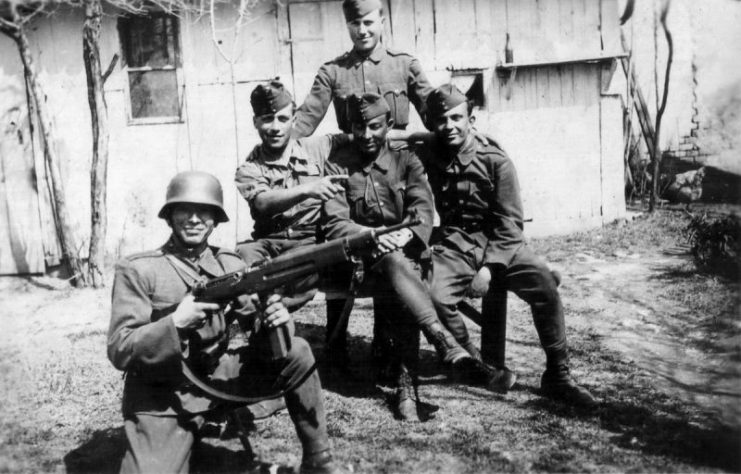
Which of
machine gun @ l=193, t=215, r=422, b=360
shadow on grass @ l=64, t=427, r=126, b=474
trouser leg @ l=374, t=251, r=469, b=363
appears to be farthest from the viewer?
trouser leg @ l=374, t=251, r=469, b=363

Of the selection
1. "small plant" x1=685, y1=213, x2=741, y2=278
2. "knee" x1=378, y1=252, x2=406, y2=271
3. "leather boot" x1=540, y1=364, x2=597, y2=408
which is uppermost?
"knee" x1=378, y1=252, x2=406, y2=271

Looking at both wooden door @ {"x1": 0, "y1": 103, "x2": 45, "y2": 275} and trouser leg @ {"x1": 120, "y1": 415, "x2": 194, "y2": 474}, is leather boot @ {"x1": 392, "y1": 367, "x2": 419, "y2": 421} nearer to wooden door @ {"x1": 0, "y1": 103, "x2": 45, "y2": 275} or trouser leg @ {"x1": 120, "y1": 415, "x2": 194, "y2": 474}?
trouser leg @ {"x1": 120, "y1": 415, "x2": 194, "y2": 474}

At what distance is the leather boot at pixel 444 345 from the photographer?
399 centimetres

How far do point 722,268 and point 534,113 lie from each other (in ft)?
12.5

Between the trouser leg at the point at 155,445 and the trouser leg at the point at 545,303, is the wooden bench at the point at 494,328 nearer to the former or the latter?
the trouser leg at the point at 545,303

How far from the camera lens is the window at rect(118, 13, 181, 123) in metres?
9.95

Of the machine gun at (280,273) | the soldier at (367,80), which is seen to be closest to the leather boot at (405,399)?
the machine gun at (280,273)

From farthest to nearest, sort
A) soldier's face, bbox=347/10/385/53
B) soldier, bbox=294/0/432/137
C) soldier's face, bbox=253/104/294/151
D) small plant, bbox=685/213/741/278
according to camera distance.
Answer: small plant, bbox=685/213/741/278, soldier, bbox=294/0/432/137, soldier's face, bbox=347/10/385/53, soldier's face, bbox=253/104/294/151

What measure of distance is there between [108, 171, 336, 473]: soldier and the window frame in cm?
691

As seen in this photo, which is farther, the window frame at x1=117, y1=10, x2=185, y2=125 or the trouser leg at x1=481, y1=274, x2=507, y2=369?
the window frame at x1=117, y1=10, x2=185, y2=125

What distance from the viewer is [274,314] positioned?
11.0 feet

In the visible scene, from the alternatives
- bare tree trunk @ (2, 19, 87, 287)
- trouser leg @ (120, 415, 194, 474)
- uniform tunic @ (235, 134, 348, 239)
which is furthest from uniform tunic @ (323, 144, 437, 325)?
bare tree trunk @ (2, 19, 87, 287)

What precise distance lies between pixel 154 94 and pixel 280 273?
759 cm

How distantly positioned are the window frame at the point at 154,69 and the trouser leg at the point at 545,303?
22.9 feet
